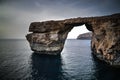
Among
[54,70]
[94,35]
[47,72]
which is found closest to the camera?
[47,72]

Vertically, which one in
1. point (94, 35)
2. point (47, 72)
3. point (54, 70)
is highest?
point (94, 35)

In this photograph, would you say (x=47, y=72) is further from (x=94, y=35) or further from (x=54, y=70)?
(x=94, y=35)

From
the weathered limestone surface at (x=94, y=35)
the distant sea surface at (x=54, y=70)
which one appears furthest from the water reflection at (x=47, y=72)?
the weathered limestone surface at (x=94, y=35)

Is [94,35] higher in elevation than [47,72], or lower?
higher

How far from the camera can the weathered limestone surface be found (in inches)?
1159

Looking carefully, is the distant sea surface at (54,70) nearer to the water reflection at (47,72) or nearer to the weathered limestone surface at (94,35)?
the water reflection at (47,72)

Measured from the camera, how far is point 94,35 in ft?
143

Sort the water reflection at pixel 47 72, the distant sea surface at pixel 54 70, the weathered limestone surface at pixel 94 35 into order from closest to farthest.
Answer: the water reflection at pixel 47 72, the distant sea surface at pixel 54 70, the weathered limestone surface at pixel 94 35

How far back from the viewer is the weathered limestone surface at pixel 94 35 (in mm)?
29438

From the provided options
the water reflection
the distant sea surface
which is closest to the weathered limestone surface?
the distant sea surface

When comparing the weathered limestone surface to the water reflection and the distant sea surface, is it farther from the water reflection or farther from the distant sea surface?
the water reflection

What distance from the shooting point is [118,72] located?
25.6 metres

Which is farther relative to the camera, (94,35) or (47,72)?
(94,35)

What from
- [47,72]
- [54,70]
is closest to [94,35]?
[54,70]
